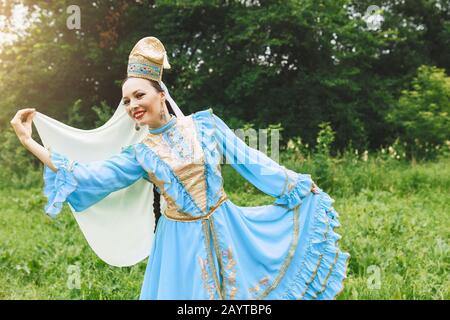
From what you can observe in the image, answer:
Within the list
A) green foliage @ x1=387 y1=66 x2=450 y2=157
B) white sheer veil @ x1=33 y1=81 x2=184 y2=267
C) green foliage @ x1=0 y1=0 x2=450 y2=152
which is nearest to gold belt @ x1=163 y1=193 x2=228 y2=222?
white sheer veil @ x1=33 y1=81 x2=184 y2=267

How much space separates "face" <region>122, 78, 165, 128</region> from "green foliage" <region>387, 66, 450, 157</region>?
914cm

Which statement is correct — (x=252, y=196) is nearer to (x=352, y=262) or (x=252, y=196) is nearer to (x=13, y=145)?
(x=352, y=262)

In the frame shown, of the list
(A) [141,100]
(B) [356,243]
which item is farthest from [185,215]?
(B) [356,243]

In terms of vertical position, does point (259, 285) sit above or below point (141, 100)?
below

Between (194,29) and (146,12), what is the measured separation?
125cm

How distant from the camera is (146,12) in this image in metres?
12.4

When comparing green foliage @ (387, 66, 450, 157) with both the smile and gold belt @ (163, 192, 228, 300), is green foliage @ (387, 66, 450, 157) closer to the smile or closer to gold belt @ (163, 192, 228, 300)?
gold belt @ (163, 192, 228, 300)

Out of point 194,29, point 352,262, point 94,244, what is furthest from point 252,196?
point 194,29

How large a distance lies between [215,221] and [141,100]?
66cm

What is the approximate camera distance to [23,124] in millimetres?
2178

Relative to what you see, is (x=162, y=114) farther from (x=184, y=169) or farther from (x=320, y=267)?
(x=320, y=267)

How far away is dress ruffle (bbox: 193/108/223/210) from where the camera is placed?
239cm

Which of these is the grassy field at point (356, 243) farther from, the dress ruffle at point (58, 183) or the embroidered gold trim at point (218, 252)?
the dress ruffle at point (58, 183)

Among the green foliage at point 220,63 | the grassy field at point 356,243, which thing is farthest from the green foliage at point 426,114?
the grassy field at point 356,243
